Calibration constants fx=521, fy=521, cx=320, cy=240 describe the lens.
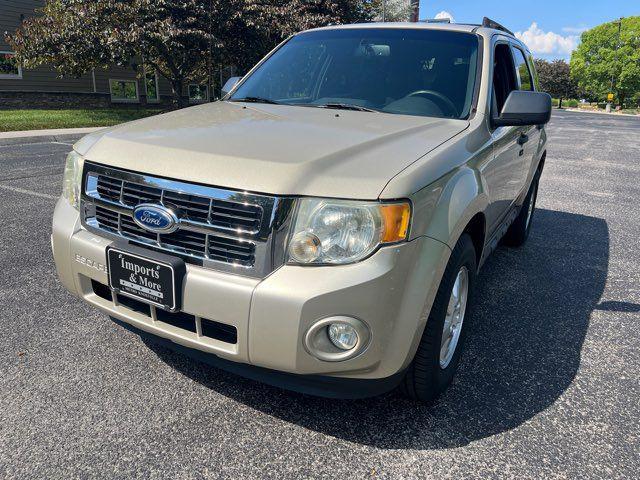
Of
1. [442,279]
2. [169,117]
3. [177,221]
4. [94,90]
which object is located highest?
[169,117]

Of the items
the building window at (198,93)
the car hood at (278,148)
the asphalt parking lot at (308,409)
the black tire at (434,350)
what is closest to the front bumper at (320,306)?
A: the black tire at (434,350)

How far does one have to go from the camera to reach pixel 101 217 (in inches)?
91.4

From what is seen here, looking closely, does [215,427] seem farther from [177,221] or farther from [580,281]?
[580,281]

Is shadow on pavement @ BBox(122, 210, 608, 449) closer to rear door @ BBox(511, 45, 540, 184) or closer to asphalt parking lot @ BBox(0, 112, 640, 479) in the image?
asphalt parking lot @ BBox(0, 112, 640, 479)

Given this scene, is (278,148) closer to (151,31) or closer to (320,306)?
(320,306)

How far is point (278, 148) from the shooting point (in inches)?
83.9

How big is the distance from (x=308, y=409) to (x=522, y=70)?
11.5 ft

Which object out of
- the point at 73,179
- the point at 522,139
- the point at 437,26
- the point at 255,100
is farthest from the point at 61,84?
the point at 522,139

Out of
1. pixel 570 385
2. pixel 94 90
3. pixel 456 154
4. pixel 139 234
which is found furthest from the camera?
pixel 94 90

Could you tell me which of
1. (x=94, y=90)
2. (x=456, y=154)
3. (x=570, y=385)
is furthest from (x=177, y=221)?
(x=94, y=90)

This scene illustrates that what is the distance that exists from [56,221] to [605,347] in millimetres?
3163

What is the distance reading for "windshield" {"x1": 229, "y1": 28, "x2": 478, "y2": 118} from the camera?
10.0ft

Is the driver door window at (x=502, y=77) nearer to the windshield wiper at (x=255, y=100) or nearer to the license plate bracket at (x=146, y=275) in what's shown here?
the windshield wiper at (x=255, y=100)

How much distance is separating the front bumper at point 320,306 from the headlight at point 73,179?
847 millimetres
